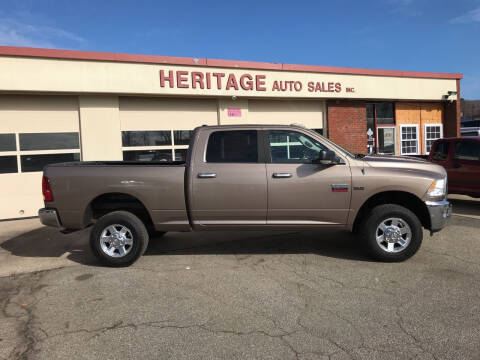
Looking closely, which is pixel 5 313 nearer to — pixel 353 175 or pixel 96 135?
pixel 353 175

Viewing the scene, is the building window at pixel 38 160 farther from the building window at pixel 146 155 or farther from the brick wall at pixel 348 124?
the brick wall at pixel 348 124

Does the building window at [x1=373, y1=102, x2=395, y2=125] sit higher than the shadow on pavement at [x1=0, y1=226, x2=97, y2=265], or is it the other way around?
the building window at [x1=373, y1=102, x2=395, y2=125]

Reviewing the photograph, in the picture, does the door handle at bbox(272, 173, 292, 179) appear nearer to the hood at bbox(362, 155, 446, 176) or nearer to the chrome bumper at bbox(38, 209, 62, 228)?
the hood at bbox(362, 155, 446, 176)

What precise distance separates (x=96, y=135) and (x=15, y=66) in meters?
2.49

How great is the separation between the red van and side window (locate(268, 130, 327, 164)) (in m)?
5.44

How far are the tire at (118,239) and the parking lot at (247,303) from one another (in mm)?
175

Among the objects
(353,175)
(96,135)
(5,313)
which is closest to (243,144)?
(353,175)

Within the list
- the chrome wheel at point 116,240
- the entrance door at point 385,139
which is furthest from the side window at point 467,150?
the chrome wheel at point 116,240

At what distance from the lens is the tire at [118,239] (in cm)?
511

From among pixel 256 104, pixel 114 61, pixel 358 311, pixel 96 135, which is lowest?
pixel 358 311

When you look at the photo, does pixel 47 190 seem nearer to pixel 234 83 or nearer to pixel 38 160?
pixel 38 160

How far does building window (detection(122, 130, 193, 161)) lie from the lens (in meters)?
10.6

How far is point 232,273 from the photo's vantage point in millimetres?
4805

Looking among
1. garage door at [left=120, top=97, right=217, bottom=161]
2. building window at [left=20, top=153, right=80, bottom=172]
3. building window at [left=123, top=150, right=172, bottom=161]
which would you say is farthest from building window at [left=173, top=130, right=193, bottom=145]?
building window at [left=20, top=153, right=80, bottom=172]
